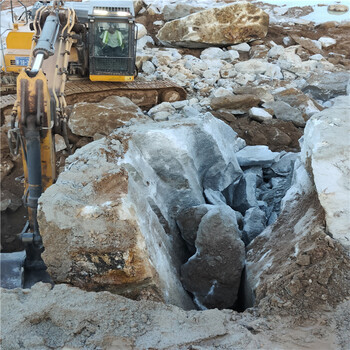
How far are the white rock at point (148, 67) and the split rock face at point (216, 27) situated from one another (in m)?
2.36

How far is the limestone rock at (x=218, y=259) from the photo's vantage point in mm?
3703

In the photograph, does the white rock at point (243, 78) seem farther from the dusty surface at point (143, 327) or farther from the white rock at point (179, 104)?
the dusty surface at point (143, 327)

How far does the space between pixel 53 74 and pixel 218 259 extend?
2.69 metres

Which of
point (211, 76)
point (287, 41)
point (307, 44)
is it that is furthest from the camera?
point (287, 41)

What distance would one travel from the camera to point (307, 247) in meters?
3.19

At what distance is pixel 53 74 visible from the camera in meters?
4.85

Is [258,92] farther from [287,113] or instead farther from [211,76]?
[211,76]

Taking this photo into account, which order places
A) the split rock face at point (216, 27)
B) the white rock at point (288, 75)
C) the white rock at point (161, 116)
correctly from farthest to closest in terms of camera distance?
the split rock face at point (216, 27)
the white rock at point (288, 75)
the white rock at point (161, 116)

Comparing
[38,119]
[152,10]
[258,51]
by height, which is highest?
[152,10]

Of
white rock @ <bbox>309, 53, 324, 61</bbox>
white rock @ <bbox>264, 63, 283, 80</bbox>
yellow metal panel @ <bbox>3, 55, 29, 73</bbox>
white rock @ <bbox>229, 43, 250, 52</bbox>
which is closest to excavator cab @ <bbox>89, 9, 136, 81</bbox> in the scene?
yellow metal panel @ <bbox>3, 55, 29, 73</bbox>

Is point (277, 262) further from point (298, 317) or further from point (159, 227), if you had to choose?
point (159, 227)

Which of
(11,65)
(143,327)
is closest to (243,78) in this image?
(11,65)

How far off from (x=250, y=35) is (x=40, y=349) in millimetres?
12354

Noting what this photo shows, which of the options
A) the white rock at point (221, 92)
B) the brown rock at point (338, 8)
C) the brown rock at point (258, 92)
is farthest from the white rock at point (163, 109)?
the brown rock at point (338, 8)
